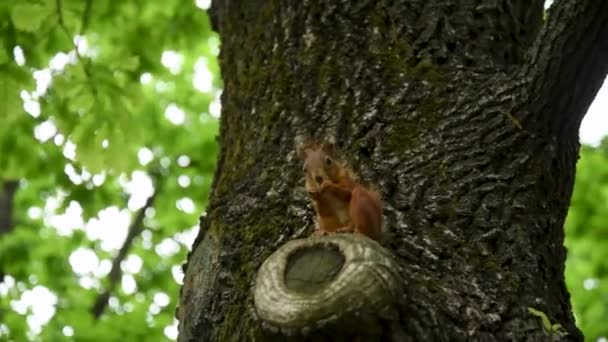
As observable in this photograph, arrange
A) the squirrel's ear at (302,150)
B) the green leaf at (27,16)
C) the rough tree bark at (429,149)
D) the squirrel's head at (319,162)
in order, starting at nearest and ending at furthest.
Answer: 1. the rough tree bark at (429,149)
2. the squirrel's head at (319,162)
3. the squirrel's ear at (302,150)
4. the green leaf at (27,16)

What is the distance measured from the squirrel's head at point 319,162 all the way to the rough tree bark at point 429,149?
0.06 m

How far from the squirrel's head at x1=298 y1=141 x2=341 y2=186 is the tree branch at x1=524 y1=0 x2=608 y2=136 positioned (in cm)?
52

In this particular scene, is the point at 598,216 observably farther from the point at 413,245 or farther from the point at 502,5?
the point at 413,245

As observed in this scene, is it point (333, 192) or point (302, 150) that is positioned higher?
point (302, 150)

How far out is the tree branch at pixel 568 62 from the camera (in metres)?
2.08

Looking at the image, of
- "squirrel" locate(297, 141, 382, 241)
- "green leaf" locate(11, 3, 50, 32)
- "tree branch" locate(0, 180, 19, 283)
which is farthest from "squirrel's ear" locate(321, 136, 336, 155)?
"tree branch" locate(0, 180, 19, 283)

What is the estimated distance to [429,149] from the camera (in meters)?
2.22

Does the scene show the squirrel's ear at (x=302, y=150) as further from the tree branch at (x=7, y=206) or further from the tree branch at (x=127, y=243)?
the tree branch at (x=7, y=206)

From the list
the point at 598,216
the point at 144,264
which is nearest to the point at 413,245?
the point at 598,216

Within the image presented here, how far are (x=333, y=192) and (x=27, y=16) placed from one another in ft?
5.56

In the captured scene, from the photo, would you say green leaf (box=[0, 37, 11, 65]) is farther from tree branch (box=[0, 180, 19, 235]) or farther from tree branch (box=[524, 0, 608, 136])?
tree branch (box=[0, 180, 19, 235])

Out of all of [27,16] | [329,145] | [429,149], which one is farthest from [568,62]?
[27,16]

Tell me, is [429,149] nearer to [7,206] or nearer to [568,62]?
[568,62]

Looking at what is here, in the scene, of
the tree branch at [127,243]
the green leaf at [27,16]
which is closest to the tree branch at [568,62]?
the green leaf at [27,16]
